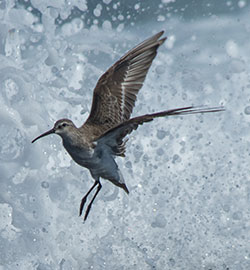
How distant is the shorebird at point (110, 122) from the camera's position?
396cm

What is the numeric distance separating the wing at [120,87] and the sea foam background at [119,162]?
1.76 metres

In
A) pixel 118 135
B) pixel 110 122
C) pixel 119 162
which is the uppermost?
pixel 118 135

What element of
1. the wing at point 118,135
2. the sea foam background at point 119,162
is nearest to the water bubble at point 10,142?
the sea foam background at point 119,162

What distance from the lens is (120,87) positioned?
4.61 metres

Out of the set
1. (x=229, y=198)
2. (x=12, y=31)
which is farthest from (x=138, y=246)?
(x=12, y=31)

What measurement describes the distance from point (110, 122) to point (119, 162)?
2.12 metres

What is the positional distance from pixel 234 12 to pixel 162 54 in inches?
59.4

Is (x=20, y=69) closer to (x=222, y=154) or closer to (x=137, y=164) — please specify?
(x=137, y=164)

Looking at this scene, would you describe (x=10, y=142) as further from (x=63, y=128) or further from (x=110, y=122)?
(x=63, y=128)

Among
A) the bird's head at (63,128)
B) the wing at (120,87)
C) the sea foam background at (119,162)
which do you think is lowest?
the sea foam background at (119,162)

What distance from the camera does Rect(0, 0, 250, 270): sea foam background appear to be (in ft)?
19.1

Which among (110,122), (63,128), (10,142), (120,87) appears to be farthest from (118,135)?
(10,142)

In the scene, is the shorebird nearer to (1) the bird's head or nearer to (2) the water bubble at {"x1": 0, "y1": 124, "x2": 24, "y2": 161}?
(1) the bird's head

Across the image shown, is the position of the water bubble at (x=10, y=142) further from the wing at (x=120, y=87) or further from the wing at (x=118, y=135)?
the wing at (x=118, y=135)
